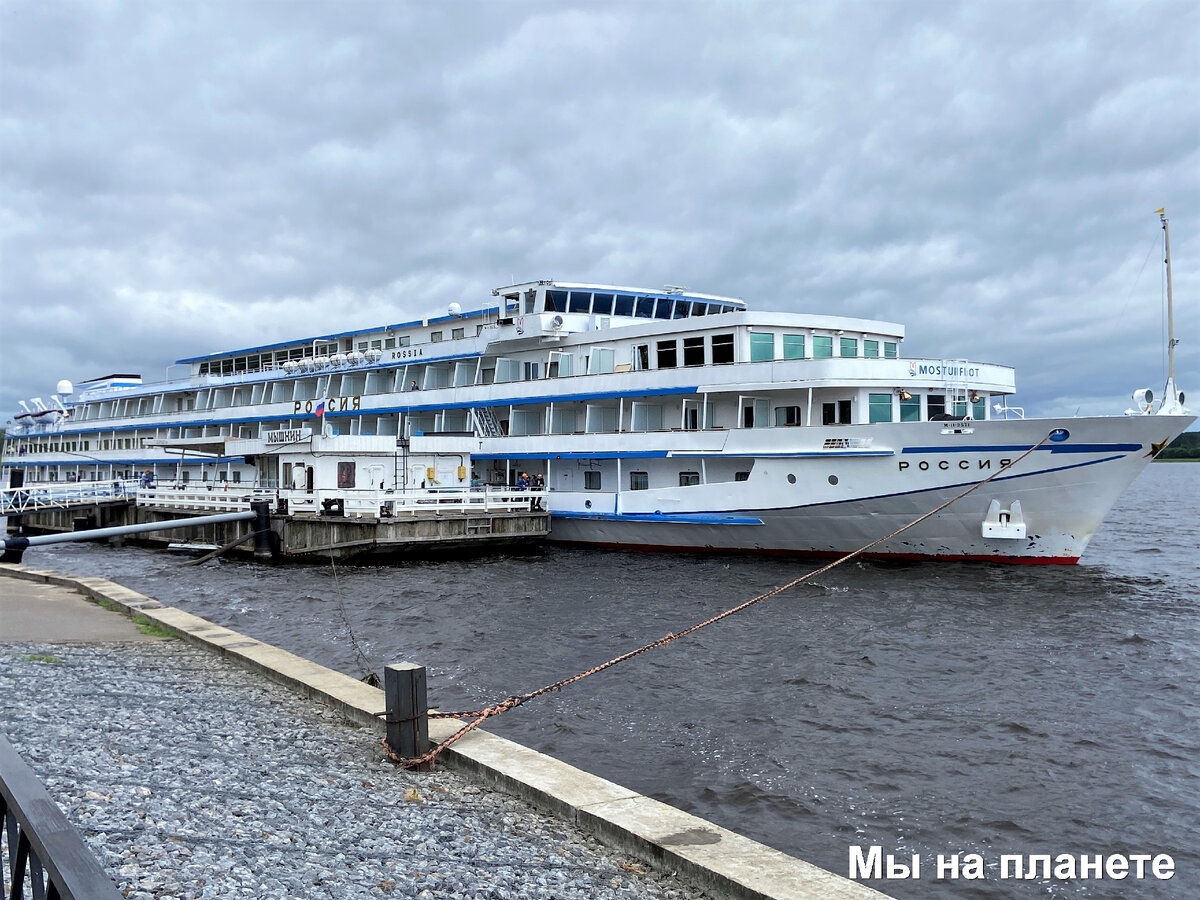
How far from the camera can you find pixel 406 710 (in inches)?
332

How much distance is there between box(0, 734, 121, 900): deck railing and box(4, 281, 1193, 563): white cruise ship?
23.2m

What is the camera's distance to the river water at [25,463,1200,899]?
905 centimetres

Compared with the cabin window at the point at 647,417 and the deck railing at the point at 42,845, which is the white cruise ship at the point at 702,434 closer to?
the cabin window at the point at 647,417

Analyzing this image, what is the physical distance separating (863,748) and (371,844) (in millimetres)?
6782

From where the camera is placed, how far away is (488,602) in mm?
21281

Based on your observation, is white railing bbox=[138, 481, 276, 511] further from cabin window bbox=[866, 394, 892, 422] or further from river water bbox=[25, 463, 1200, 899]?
cabin window bbox=[866, 394, 892, 422]

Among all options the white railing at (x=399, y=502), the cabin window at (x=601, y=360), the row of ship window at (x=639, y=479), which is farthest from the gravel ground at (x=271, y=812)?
the cabin window at (x=601, y=360)

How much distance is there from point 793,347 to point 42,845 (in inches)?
1064

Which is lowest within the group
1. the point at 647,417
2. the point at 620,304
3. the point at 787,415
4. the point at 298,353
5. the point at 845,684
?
the point at 845,684

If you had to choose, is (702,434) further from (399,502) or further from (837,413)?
(399,502)

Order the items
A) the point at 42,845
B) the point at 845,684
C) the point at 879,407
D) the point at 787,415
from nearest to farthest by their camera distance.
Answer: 1. the point at 42,845
2. the point at 845,684
3. the point at 879,407
4. the point at 787,415

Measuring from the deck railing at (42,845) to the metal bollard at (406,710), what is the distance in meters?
5.53

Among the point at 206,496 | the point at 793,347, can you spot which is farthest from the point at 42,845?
the point at 206,496

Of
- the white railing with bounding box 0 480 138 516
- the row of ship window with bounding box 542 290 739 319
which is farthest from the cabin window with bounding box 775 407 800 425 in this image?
the white railing with bounding box 0 480 138 516
